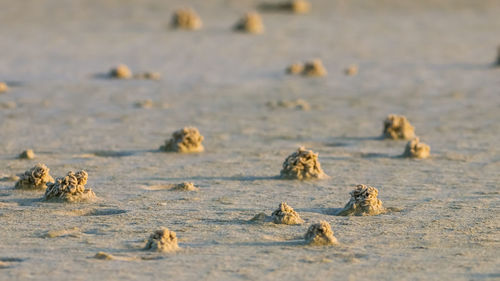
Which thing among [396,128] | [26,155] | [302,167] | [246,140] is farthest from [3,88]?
[302,167]

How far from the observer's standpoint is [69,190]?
21.9ft

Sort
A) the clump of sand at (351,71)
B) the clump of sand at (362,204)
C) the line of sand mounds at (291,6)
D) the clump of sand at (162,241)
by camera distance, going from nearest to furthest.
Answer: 1. the clump of sand at (162,241)
2. the clump of sand at (362,204)
3. the clump of sand at (351,71)
4. the line of sand mounds at (291,6)

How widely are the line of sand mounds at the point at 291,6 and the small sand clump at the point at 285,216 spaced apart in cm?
1367

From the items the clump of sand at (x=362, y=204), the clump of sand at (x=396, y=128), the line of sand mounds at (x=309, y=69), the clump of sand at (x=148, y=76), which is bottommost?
the clump of sand at (x=362, y=204)

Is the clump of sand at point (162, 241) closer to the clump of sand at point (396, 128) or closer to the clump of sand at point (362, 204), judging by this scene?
the clump of sand at point (362, 204)

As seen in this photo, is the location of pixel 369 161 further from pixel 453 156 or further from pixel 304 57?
pixel 304 57

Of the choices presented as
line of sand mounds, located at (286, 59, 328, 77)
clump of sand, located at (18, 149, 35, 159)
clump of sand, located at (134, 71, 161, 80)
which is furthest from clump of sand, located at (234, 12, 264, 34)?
clump of sand, located at (18, 149, 35, 159)

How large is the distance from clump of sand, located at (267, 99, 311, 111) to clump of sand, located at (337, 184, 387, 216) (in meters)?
4.62

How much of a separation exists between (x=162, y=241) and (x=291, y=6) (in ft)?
48.2

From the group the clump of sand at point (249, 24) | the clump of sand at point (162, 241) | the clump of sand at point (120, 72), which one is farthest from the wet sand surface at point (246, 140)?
the clump of sand at point (249, 24)

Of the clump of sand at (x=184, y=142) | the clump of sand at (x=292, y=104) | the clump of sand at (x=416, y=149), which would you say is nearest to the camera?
the clump of sand at (x=416, y=149)

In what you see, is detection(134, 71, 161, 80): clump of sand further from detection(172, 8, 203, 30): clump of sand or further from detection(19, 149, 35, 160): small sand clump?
detection(19, 149, 35, 160): small sand clump

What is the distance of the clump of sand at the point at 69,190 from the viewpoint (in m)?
6.67

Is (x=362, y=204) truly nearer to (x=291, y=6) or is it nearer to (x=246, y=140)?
(x=246, y=140)
